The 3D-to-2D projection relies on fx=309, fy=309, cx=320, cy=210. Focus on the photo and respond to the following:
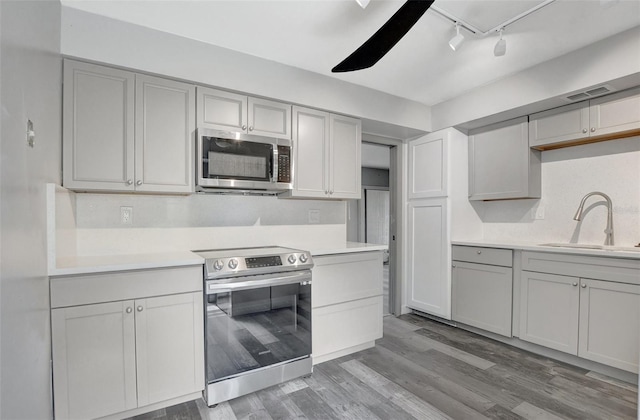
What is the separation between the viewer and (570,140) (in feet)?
8.67

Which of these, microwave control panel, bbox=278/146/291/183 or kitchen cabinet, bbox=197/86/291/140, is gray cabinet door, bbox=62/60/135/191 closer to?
kitchen cabinet, bbox=197/86/291/140

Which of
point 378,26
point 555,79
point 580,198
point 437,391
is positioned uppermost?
point 378,26

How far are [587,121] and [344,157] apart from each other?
201 centimetres

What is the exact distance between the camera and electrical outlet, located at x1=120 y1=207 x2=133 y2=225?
7.34 ft

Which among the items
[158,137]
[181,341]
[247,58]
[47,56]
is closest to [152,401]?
[181,341]

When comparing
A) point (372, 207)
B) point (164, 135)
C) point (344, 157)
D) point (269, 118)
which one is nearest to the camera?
point (164, 135)

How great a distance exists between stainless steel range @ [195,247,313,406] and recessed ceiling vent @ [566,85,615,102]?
246 cm

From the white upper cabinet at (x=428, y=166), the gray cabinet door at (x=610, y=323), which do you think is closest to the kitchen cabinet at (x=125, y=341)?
the white upper cabinet at (x=428, y=166)

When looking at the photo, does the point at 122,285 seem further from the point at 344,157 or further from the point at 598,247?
the point at 598,247

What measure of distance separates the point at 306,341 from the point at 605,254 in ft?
7.39

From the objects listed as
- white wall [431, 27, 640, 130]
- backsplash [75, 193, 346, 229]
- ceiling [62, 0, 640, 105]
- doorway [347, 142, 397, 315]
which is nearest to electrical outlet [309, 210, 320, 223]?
backsplash [75, 193, 346, 229]

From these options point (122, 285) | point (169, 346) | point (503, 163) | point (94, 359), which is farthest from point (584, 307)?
point (94, 359)

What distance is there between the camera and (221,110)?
2.36 metres

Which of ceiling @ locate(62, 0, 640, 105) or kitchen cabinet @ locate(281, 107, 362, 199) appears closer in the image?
ceiling @ locate(62, 0, 640, 105)
